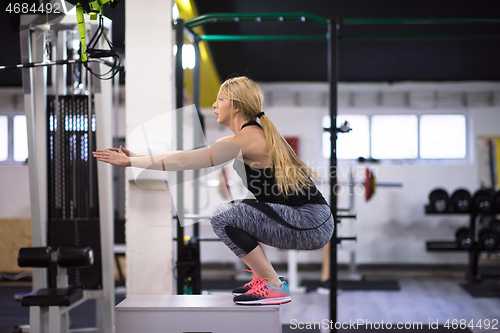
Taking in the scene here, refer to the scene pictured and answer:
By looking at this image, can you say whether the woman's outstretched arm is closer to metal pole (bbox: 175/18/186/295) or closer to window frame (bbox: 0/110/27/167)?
metal pole (bbox: 175/18/186/295)

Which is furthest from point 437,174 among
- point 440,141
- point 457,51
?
point 457,51

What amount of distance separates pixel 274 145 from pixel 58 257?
1.52 metres

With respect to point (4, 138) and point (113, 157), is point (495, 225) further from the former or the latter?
point (4, 138)

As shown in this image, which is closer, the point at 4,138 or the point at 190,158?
the point at 190,158

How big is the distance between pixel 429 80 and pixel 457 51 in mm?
900

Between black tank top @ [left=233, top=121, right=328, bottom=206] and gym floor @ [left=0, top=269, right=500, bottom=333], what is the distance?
61.9 inches

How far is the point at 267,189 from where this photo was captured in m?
1.75

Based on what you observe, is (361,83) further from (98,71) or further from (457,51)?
(98,71)

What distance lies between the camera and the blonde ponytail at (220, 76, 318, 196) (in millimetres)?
1720

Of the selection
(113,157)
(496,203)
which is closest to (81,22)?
(113,157)

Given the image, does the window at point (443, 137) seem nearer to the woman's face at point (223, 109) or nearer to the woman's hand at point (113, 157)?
the woman's face at point (223, 109)

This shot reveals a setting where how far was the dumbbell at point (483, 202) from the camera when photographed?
479 cm

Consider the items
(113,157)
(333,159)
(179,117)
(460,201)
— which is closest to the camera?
(113,157)

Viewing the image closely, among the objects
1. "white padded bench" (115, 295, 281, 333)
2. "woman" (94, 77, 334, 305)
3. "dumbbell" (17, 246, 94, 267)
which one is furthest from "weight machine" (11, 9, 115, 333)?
"woman" (94, 77, 334, 305)
